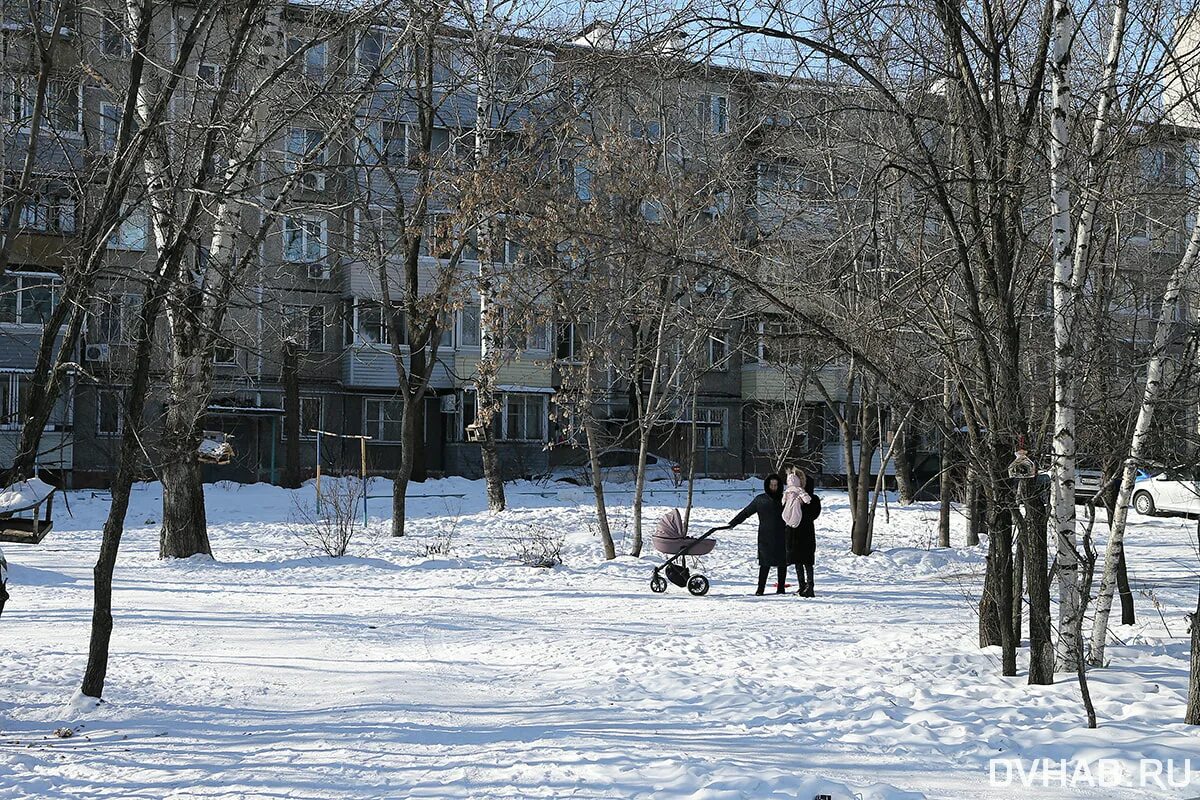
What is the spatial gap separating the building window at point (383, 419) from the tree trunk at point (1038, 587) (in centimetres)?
3367

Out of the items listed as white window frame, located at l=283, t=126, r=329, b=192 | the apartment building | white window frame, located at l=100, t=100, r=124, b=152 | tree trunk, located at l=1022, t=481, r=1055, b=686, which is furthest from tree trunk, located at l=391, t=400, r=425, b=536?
tree trunk, located at l=1022, t=481, r=1055, b=686

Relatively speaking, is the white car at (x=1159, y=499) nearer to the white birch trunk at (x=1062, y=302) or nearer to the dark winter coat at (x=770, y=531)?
the dark winter coat at (x=770, y=531)

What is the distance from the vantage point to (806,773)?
6160 mm

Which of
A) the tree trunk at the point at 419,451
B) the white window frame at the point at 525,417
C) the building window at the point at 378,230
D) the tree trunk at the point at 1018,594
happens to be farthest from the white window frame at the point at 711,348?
the white window frame at the point at 525,417

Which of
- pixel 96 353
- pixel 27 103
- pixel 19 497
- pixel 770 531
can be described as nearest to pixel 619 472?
pixel 96 353

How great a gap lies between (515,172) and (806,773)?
1263 cm

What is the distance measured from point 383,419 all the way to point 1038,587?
34227 mm

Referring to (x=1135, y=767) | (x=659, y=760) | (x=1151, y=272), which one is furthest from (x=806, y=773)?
(x=1151, y=272)

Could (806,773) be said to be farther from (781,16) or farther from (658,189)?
(658,189)

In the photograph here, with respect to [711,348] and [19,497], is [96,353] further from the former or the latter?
[19,497]

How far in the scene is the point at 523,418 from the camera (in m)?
40.7

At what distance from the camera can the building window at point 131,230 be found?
7584 millimetres

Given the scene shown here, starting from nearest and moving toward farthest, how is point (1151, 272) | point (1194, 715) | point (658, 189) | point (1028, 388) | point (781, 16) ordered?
Result: point (1194, 715)
point (781, 16)
point (1028, 388)
point (1151, 272)
point (658, 189)

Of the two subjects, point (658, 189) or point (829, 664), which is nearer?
point (829, 664)
